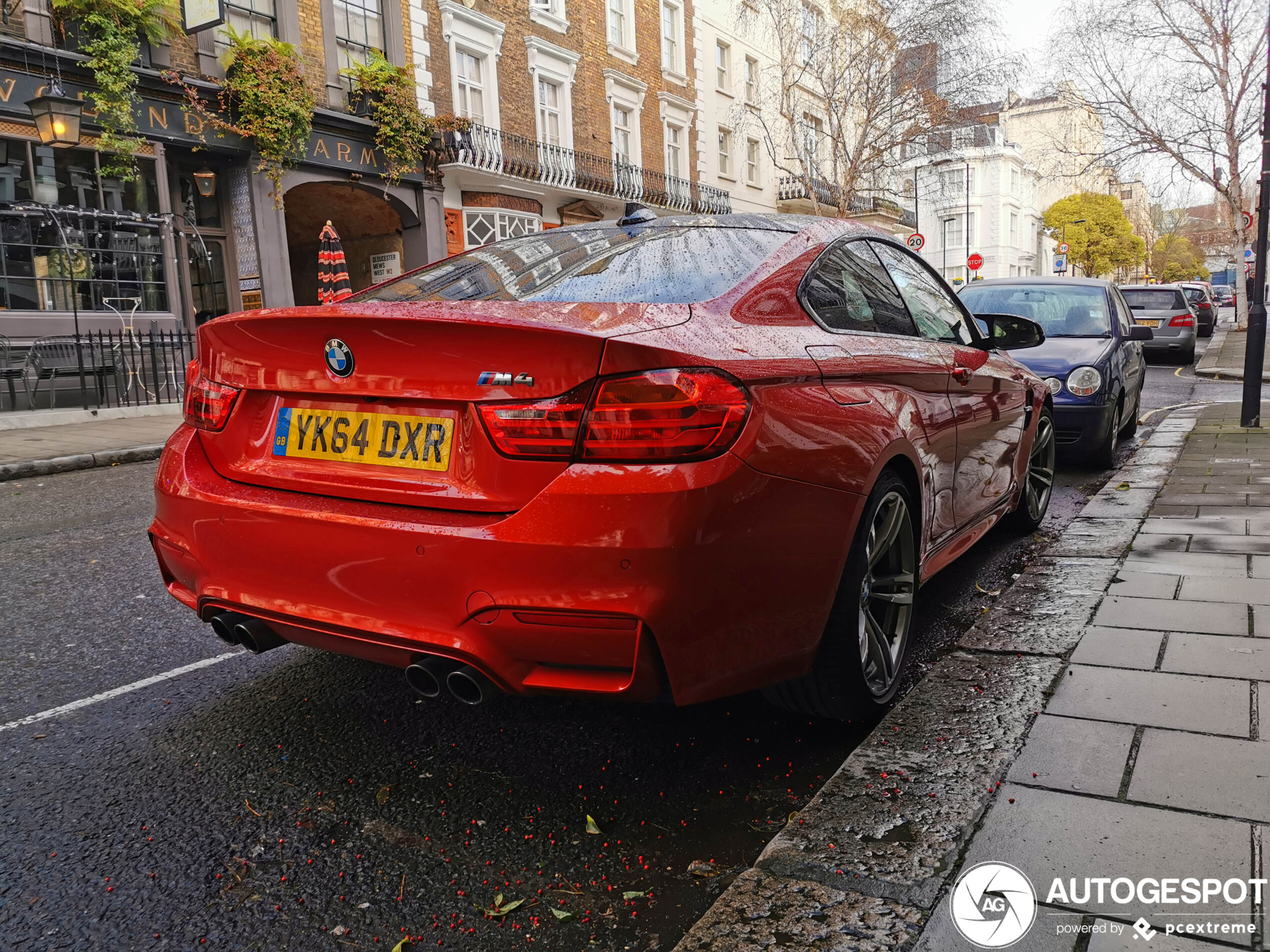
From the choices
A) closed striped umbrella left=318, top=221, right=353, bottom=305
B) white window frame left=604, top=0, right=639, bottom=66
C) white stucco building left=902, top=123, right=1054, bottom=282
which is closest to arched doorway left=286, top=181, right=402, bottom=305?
closed striped umbrella left=318, top=221, right=353, bottom=305

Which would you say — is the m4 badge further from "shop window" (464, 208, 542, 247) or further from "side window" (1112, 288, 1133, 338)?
"shop window" (464, 208, 542, 247)

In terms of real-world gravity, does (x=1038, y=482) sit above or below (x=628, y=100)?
below

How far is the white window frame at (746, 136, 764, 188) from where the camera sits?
32.1 meters

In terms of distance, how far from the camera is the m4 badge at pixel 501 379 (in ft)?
6.77

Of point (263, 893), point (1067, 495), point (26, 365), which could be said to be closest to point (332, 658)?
point (263, 893)

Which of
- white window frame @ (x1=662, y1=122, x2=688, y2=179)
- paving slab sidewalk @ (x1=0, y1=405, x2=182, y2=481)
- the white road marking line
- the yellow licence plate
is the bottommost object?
the white road marking line

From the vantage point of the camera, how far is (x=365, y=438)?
2291 mm

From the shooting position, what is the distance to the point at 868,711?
8.92 feet

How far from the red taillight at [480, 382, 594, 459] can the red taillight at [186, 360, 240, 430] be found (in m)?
0.87

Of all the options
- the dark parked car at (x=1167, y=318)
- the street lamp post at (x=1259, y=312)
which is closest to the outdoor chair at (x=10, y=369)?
the street lamp post at (x=1259, y=312)

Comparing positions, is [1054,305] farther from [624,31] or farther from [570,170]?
[624,31]

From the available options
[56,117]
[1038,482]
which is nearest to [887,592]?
[1038,482]

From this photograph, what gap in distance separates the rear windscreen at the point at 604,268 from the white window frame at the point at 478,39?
1925cm

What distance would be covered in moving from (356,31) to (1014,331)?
17.2 meters
